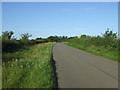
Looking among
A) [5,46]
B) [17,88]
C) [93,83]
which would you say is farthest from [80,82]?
[5,46]

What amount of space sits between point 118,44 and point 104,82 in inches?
677

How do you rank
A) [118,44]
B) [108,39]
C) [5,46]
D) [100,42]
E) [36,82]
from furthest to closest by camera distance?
[5,46] < [100,42] < [108,39] < [118,44] < [36,82]

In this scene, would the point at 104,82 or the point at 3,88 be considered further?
the point at 104,82

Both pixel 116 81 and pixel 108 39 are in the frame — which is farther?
pixel 108 39

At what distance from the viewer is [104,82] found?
9.60 m

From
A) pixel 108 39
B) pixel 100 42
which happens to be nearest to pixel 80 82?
pixel 108 39

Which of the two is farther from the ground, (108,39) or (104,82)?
(108,39)

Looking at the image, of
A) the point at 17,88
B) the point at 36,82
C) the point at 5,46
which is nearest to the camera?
the point at 17,88

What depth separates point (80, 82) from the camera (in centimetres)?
953

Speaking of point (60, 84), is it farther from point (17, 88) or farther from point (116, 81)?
point (116, 81)

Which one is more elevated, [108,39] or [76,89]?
[108,39]

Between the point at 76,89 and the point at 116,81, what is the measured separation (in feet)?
8.58

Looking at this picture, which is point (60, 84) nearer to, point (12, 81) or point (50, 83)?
point (50, 83)

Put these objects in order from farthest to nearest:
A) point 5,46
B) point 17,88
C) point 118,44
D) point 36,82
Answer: point 5,46, point 118,44, point 36,82, point 17,88
